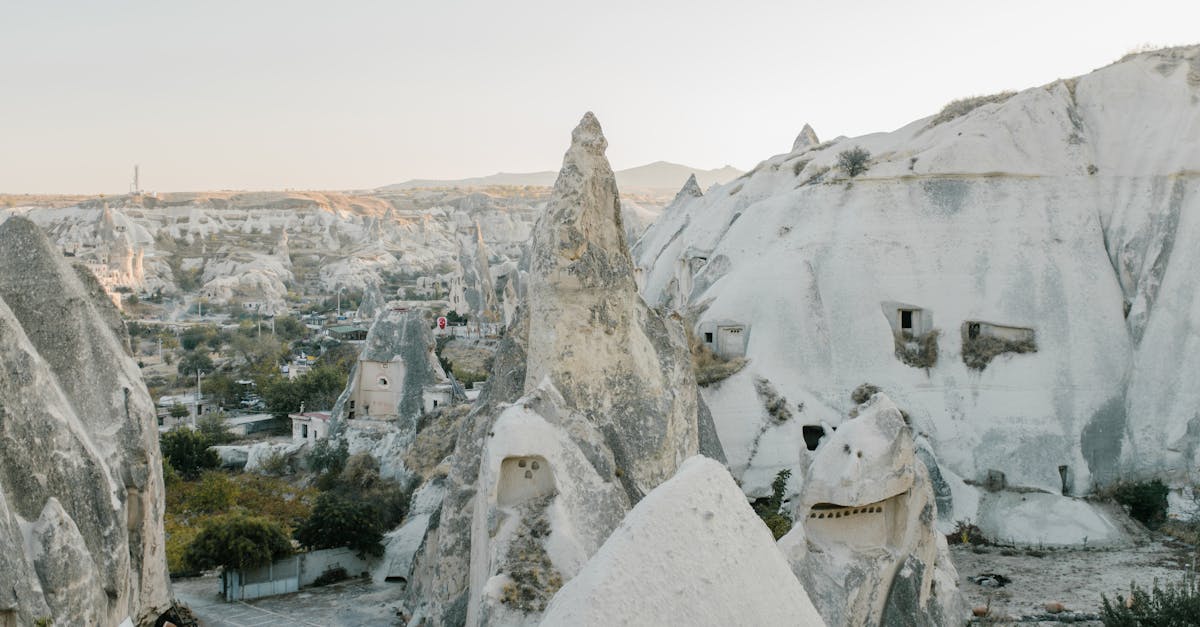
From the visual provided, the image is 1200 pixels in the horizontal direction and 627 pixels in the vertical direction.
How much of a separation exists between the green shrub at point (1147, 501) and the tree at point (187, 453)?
1837 cm

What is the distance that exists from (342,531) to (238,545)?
154 centimetres

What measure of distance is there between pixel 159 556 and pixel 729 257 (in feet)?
57.4

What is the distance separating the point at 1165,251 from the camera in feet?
68.7

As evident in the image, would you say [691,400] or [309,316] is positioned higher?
[691,400]

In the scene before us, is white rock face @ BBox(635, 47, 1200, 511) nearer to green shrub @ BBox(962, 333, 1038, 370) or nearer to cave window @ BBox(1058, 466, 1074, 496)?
cave window @ BBox(1058, 466, 1074, 496)

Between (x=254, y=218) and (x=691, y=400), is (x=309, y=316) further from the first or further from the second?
(x=691, y=400)

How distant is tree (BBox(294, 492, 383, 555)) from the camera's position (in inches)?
590

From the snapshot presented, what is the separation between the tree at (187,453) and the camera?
22.5 meters

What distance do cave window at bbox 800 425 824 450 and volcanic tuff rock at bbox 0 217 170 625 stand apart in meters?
12.6

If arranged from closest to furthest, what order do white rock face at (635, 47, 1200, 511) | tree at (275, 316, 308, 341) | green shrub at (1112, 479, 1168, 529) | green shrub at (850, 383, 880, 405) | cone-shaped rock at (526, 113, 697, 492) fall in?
cone-shaped rock at (526, 113, 697, 492), green shrub at (1112, 479, 1168, 529), white rock face at (635, 47, 1200, 511), green shrub at (850, 383, 880, 405), tree at (275, 316, 308, 341)

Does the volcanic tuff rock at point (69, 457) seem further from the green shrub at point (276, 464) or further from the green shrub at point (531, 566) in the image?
the green shrub at point (276, 464)

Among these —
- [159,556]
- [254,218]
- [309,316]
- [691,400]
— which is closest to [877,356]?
[691,400]

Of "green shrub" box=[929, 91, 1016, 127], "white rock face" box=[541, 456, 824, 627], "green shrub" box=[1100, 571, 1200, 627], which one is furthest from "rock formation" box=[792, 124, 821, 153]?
"white rock face" box=[541, 456, 824, 627]

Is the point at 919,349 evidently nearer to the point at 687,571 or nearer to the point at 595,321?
the point at 595,321
